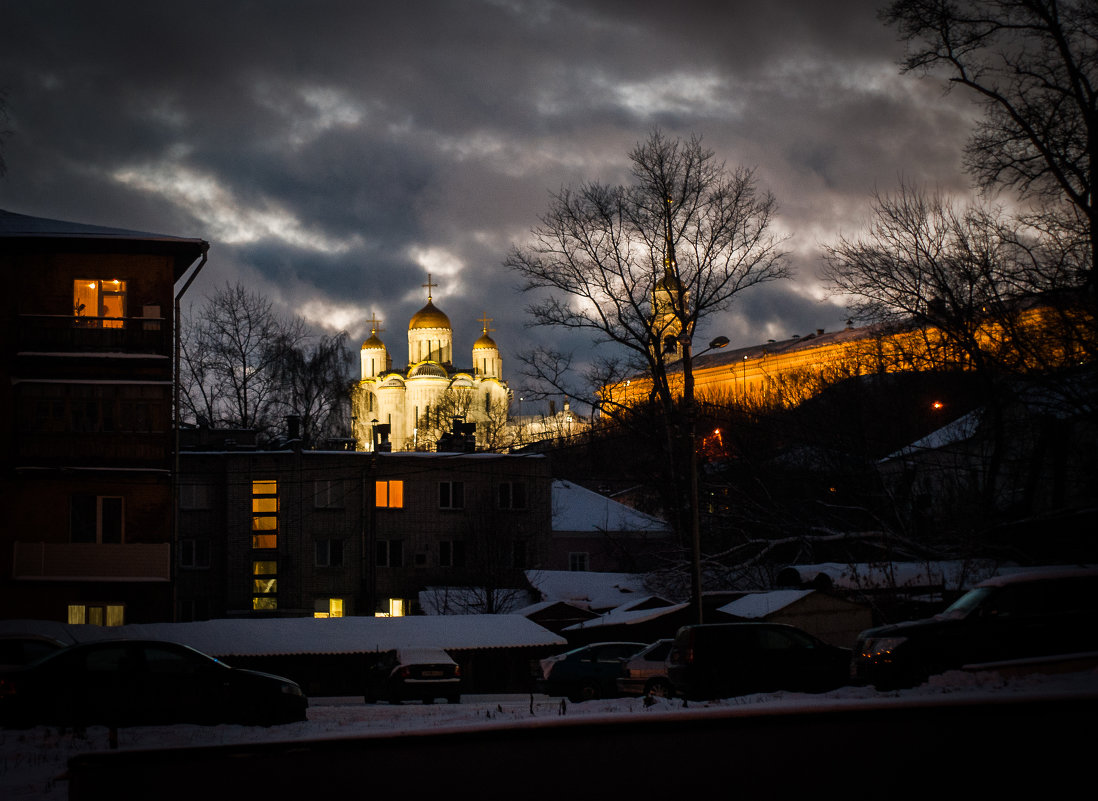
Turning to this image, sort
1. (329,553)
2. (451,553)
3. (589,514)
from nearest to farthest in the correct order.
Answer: (329,553)
(451,553)
(589,514)

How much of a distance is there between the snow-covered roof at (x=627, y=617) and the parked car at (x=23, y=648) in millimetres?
18221

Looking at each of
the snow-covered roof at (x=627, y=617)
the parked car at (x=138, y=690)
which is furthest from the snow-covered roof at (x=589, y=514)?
the parked car at (x=138, y=690)

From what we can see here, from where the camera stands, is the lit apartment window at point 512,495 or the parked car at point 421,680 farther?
the lit apartment window at point 512,495

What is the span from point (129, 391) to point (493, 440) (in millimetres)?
72746

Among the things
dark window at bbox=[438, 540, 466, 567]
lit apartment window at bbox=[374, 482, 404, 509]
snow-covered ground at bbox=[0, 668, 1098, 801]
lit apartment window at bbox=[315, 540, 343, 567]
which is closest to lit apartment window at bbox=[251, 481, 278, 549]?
lit apartment window at bbox=[315, 540, 343, 567]

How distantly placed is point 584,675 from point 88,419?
17160 mm

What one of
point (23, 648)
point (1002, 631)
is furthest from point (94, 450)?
point (1002, 631)

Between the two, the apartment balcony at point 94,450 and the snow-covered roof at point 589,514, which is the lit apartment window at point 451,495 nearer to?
the snow-covered roof at point 589,514

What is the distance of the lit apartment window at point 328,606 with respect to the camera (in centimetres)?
4444

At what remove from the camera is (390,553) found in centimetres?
4572

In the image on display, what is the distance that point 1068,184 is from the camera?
2291 cm

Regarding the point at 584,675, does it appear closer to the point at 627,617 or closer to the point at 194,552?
the point at 627,617

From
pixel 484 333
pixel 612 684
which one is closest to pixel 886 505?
pixel 612 684

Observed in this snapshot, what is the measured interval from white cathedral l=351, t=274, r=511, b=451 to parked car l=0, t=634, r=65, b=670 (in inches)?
3486
